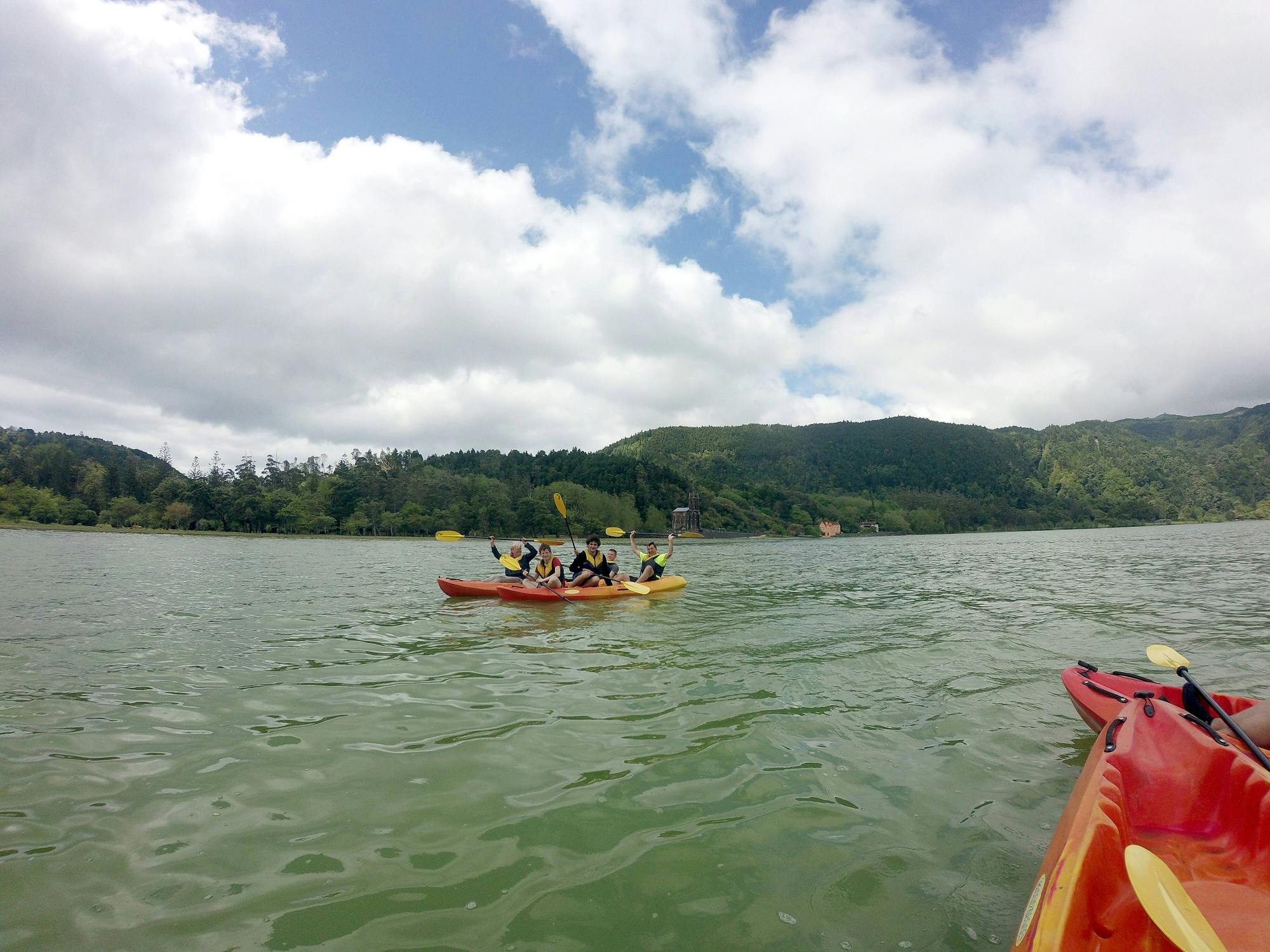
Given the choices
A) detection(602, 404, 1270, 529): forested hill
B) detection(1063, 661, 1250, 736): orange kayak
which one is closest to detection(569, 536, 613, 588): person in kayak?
detection(1063, 661, 1250, 736): orange kayak

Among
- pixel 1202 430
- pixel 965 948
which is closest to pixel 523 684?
pixel 965 948

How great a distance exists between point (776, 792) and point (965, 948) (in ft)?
5.65

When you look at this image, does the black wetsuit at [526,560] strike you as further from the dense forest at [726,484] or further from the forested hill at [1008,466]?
the forested hill at [1008,466]

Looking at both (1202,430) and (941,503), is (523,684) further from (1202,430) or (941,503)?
(1202,430)

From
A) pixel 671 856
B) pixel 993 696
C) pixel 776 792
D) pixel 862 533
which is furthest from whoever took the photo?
pixel 862 533

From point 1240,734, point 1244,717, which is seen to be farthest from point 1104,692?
point 1240,734

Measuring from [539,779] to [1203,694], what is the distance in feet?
15.8

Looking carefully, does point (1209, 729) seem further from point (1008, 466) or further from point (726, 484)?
point (1008, 466)

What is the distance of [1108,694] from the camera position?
5566 mm

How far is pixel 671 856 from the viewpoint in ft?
11.9

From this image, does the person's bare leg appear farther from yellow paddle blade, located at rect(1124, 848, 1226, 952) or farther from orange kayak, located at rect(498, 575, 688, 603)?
orange kayak, located at rect(498, 575, 688, 603)

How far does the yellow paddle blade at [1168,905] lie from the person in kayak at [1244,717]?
8.82ft

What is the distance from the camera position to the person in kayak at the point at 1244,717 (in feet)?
13.5

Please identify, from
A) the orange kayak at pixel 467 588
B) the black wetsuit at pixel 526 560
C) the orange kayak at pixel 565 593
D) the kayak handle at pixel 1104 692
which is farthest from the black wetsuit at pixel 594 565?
the kayak handle at pixel 1104 692
